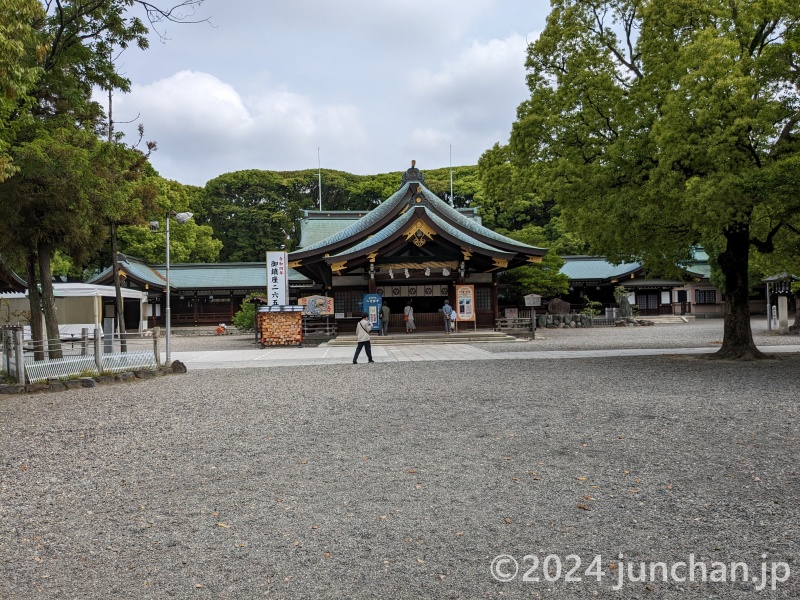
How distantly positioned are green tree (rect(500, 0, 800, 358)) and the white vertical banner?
Answer: 1209 cm

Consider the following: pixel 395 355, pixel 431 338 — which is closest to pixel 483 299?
pixel 431 338

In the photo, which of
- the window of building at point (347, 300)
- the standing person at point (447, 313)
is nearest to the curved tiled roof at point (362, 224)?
the window of building at point (347, 300)

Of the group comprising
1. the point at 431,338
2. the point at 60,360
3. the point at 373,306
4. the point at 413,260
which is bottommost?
the point at 431,338

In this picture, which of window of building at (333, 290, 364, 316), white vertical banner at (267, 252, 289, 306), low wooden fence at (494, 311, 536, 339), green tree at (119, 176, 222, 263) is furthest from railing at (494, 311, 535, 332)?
green tree at (119, 176, 222, 263)

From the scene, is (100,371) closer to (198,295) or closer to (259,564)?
(259,564)

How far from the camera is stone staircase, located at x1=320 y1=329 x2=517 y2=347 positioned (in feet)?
76.8

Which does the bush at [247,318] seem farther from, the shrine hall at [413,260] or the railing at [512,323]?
the railing at [512,323]

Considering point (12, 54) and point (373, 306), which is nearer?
point (12, 54)

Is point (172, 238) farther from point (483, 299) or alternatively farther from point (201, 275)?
point (483, 299)

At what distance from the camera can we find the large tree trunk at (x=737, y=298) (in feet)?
47.4

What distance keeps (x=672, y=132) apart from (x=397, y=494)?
10.3 m

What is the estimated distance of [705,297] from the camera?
42625 mm

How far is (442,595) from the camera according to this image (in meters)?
3.21

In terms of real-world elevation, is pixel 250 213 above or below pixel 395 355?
above
